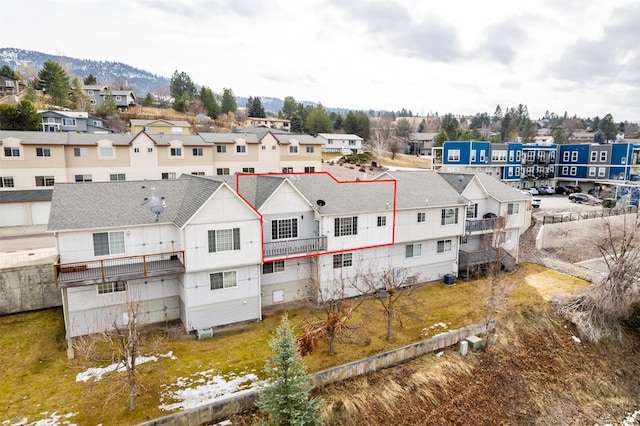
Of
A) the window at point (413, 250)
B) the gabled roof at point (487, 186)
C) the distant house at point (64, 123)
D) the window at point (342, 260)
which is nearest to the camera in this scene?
the window at point (342, 260)

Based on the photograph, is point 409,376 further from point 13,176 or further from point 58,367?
point 13,176

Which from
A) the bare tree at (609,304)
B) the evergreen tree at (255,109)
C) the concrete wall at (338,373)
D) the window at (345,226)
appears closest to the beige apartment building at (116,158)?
the window at (345,226)

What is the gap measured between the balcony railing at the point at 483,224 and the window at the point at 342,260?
41.5ft

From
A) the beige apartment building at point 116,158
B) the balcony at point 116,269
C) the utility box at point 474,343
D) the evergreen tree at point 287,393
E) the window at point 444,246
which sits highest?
the beige apartment building at point 116,158

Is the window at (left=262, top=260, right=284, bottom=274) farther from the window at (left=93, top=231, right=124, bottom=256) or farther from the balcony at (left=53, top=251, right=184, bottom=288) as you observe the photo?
the window at (left=93, top=231, right=124, bottom=256)

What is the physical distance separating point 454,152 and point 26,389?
7144 cm

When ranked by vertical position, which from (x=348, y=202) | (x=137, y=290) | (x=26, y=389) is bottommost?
(x=26, y=389)

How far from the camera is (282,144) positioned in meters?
59.3

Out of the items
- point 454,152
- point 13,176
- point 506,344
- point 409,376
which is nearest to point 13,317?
point 13,176

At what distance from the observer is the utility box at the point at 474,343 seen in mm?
25984

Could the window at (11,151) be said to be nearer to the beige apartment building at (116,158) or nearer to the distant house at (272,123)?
the beige apartment building at (116,158)

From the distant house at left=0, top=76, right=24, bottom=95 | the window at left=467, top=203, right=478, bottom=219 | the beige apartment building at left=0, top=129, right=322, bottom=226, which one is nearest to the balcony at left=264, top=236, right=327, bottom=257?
the window at left=467, top=203, right=478, bottom=219

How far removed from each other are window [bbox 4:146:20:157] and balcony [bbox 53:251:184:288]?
92.0 feet

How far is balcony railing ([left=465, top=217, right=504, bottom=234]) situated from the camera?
36.8 metres
